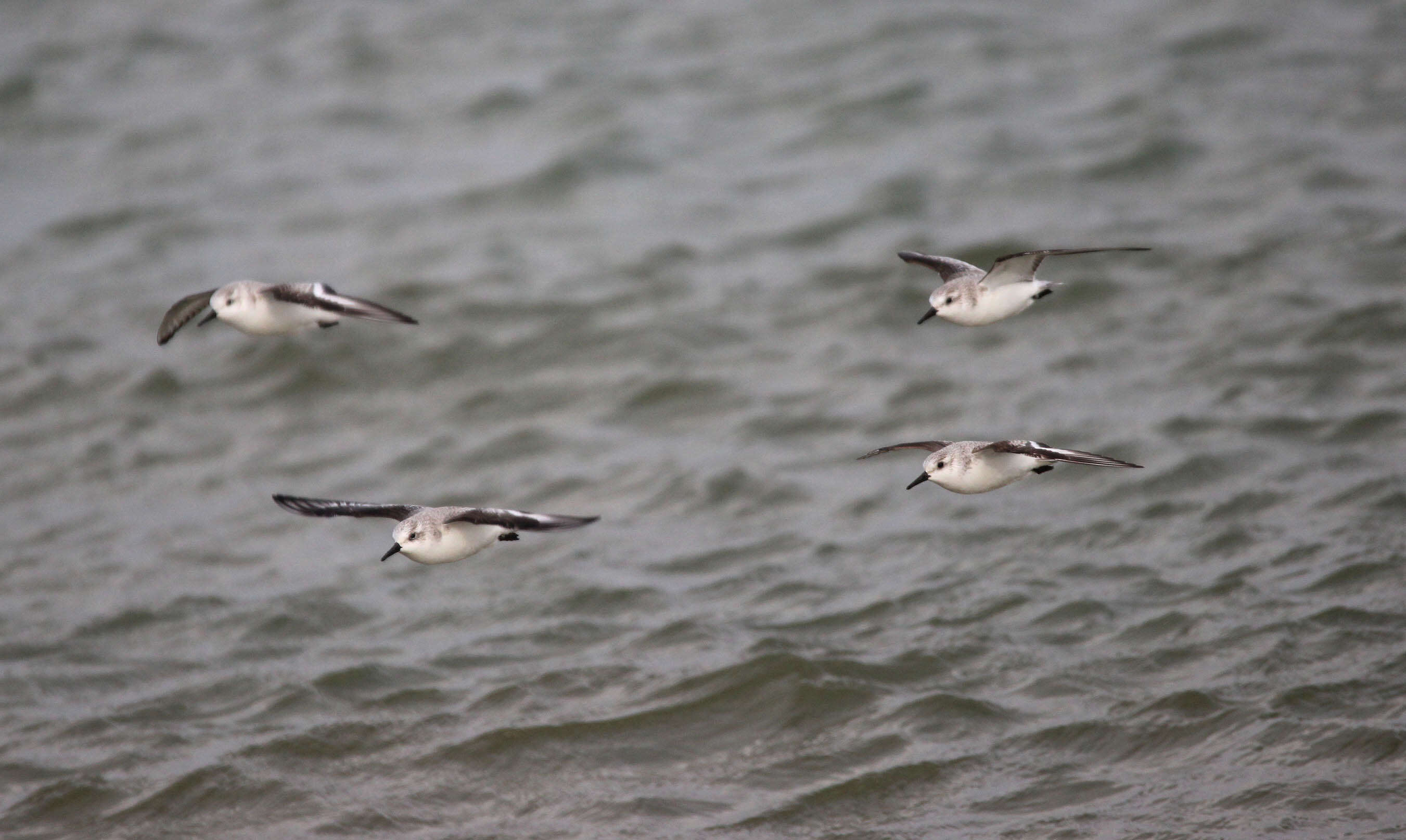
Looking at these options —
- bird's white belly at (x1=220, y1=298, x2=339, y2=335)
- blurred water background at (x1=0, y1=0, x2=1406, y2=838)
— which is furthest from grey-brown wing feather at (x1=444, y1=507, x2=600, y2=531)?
blurred water background at (x1=0, y1=0, x2=1406, y2=838)

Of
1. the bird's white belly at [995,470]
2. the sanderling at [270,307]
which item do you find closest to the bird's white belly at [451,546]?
the sanderling at [270,307]

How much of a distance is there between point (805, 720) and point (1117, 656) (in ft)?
5.36

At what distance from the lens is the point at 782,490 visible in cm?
1071

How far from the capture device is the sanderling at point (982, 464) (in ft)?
21.7

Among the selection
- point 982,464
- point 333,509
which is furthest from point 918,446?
point 333,509

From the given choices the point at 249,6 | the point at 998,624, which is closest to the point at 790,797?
the point at 998,624

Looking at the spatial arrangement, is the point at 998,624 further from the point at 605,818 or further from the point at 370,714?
the point at 370,714

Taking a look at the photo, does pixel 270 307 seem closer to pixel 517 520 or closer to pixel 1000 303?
pixel 517 520

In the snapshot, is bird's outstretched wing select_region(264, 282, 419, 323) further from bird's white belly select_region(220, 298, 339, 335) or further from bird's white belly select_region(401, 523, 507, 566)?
bird's white belly select_region(401, 523, 507, 566)

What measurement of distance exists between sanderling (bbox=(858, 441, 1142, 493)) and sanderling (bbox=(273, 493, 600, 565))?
1552mm

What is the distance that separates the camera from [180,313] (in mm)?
7465

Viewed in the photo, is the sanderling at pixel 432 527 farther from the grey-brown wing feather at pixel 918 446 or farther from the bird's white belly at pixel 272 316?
the grey-brown wing feather at pixel 918 446

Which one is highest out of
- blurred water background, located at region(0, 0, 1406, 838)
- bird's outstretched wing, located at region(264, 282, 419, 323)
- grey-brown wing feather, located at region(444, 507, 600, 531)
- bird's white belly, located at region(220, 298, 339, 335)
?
bird's outstretched wing, located at region(264, 282, 419, 323)

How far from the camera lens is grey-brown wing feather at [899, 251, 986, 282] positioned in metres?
7.62
